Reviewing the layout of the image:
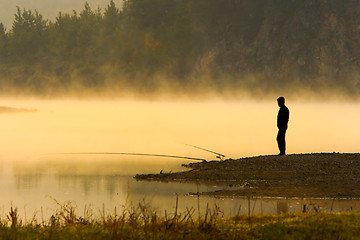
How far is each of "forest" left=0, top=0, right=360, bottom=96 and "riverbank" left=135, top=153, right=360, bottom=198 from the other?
3398 inches

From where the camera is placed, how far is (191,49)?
133500 mm

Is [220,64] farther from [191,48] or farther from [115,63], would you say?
[115,63]

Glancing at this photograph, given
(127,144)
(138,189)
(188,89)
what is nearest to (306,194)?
(138,189)

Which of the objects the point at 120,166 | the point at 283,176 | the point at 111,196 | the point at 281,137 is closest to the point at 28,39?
the point at 120,166

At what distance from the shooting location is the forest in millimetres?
Result: 113750

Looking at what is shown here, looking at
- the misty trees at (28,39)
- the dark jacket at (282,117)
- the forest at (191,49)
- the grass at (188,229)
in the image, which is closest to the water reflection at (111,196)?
the grass at (188,229)

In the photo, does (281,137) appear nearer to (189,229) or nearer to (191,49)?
(189,229)

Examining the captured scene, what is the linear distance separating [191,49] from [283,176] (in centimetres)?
11110

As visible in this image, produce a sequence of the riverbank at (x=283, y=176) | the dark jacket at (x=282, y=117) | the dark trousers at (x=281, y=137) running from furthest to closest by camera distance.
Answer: the dark trousers at (x=281, y=137), the dark jacket at (x=282, y=117), the riverbank at (x=283, y=176)

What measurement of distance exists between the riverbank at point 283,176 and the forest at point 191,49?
8631 centimetres

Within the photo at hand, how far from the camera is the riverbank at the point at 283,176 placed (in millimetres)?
20438

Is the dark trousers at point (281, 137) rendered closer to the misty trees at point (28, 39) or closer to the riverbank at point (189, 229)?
the riverbank at point (189, 229)

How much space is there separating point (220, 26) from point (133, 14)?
21.8 meters

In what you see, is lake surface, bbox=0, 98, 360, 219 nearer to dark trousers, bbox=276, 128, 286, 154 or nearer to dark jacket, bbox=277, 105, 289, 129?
dark trousers, bbox=276, 128, 286, 154
